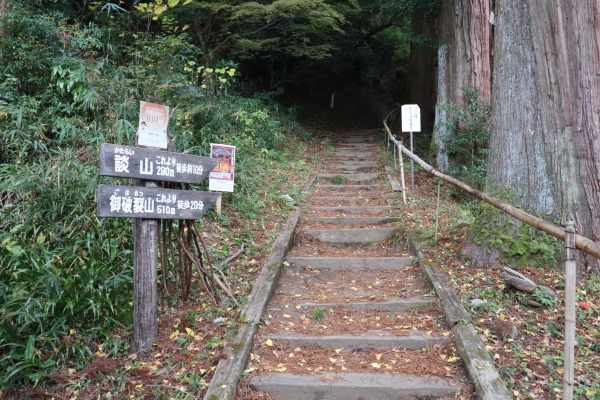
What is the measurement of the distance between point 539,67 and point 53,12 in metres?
8.33

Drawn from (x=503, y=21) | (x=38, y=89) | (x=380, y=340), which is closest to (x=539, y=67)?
(x=503, y=21)

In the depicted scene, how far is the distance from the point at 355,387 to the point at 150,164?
7.99ft

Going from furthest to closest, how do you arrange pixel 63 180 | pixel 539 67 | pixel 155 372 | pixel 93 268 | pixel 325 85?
pixel 325 85
pixel 63 180
pixel 539 67
pixel 93 268
pixel 155 372

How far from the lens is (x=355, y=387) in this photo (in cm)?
312

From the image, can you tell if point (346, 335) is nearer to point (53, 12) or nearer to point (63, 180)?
point (63, 180)

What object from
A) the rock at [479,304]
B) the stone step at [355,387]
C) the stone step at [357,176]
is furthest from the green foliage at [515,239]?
the stone step at [357,176]

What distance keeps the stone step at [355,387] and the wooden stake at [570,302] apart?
0.81 metres

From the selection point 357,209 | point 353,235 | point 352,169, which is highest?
point 352,169

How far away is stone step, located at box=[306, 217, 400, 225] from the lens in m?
6.65

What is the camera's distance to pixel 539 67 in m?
4.50

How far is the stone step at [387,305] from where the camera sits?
4293 millimetres

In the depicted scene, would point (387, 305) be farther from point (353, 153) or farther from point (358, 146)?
point (358, 146)

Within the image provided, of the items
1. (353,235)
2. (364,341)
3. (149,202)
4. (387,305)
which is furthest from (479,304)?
(149,202)

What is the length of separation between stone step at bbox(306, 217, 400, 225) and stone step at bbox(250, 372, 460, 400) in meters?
3.58
